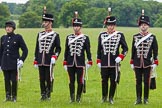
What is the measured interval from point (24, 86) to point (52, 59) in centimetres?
494

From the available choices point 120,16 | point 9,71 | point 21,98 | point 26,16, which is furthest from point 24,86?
point 120,16

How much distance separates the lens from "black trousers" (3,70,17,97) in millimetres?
12672

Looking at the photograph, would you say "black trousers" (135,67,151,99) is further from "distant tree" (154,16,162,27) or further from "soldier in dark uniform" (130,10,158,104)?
"distant tree" (154,16,162,27)

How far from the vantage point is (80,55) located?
503 inches

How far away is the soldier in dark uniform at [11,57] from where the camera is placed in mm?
12672

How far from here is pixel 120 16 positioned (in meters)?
135

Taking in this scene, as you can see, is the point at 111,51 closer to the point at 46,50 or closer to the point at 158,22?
the point at 46,50

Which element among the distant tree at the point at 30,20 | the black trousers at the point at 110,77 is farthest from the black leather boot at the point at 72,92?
the distant tree at the point at 30,20

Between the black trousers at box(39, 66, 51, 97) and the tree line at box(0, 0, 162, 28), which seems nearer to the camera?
the black trousers at box(39, 66, 51, 97)

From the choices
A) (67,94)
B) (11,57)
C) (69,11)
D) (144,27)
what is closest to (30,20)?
(69,11)

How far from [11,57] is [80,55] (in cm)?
183

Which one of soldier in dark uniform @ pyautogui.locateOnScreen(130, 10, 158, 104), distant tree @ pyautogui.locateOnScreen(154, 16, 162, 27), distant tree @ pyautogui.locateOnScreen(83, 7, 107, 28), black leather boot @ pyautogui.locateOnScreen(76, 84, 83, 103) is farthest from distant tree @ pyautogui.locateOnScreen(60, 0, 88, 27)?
soldier in dark uniform @ pyautogui.locateOnScreen(130, 10, 158, 104)

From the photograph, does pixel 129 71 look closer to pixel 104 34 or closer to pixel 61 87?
pixel 61 87

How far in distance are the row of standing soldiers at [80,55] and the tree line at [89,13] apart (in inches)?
4173
